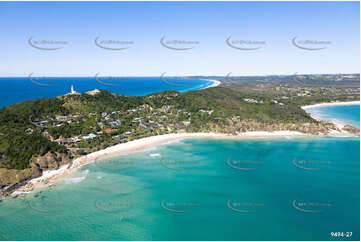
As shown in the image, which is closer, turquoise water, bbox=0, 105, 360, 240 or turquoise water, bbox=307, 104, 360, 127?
turquoise water, bbox=0, 105, 360, 240

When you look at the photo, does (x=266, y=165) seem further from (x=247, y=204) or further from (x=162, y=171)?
(x=162, y=171)

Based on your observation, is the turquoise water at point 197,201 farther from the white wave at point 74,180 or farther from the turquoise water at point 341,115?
the turquoise water at point 341,115

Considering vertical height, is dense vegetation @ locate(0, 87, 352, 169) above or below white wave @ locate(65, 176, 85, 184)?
above

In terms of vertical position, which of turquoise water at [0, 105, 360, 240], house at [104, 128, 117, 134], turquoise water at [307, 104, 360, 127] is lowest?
turquoise water at [0, 105, 360, 240]

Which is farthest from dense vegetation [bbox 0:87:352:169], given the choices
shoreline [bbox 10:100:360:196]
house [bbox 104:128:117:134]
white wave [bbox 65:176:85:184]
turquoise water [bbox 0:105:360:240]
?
turquoise water [bbox 0:105:360:240]

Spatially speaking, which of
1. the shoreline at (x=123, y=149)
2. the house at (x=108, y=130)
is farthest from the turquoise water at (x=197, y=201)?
the house at (x=108, y=130)

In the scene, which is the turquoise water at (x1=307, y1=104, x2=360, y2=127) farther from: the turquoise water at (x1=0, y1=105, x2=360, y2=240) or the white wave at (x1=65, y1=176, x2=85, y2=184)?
the white wave at (x1=65, y1=176, x2=85, y2=184)

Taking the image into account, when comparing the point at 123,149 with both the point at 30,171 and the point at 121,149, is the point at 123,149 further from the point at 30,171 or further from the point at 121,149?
the point at 30,171

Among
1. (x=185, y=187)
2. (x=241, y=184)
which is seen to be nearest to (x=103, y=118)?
(x=185, y=187)

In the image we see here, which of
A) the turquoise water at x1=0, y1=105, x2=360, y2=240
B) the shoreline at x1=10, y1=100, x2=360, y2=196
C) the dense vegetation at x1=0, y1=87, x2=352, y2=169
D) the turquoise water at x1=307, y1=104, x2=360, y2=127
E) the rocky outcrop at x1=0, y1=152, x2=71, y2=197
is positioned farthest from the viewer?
the turquoise water at x1=307, y1=104, x2=360, y2=127
